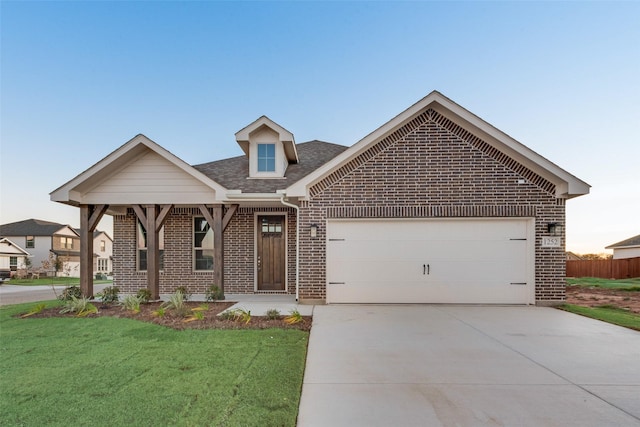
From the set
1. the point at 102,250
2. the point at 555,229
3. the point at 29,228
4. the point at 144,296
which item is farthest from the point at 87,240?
the point at 102,250

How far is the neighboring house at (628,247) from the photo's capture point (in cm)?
2852

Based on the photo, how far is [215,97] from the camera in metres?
15.8

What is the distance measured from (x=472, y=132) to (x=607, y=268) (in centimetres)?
1994

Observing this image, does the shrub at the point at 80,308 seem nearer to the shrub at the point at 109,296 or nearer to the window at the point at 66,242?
the shrub at the point at 109,296

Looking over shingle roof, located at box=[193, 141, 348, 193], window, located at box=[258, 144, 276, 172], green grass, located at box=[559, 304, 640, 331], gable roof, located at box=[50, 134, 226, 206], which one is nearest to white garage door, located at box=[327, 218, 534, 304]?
green grass, located at box=[559, 304, 640, 331]

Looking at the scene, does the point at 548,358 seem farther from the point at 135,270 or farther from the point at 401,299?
the point at 135,270

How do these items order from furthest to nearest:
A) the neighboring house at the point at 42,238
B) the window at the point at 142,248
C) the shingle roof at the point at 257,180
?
the neighboring house at the point at 42,238 < the window at the point at 142,248 < the shingle roof at the point at 257,180

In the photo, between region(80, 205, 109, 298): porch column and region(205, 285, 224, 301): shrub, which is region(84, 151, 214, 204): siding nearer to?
region(80, 205, 109, 298): porch column

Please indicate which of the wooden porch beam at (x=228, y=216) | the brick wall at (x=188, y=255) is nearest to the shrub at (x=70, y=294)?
the brick wall at (x=188, y=255)

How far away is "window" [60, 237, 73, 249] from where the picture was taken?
3602cm

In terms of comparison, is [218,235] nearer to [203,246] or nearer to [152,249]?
[152,249]

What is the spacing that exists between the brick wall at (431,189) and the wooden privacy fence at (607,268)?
Result: 685 inches

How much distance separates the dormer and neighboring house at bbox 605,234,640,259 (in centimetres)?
3511

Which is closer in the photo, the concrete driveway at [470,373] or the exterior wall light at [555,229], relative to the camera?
the concrete driveway at [470,373]
